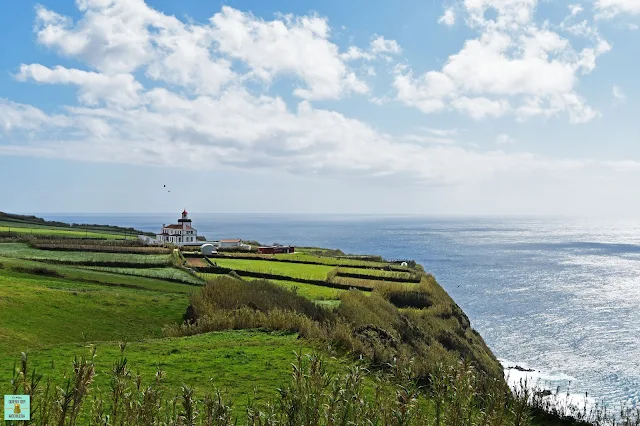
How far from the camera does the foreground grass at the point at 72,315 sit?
18.7 m

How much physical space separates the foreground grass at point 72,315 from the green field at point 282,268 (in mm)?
18961

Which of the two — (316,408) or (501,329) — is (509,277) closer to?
(501,329)

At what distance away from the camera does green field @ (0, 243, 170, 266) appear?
144 ft

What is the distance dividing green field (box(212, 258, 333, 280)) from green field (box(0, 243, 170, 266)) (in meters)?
7.03

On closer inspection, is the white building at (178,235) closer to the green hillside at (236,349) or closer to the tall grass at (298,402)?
the green hillside at (236,349)

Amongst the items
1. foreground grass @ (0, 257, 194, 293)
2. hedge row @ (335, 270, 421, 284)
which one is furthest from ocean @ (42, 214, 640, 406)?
foreground grass @ (0, 257, 194, 293)

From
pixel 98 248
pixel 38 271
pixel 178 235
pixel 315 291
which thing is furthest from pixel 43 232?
pixel 315 291

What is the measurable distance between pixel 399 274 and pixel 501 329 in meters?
16.3

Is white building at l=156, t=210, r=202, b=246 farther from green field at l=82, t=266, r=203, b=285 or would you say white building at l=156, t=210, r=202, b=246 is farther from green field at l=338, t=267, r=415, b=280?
green field at l=82, t=266, r=203, b=285

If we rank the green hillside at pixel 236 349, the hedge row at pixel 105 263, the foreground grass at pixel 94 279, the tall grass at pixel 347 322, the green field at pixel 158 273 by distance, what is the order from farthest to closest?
the hedge row at pixel 105 263 < the green field at pixel 158 273 < the foreground grass at pixel 94 279 < the tall grass at pixel 347 322 < the green hillside at pixel 236 349

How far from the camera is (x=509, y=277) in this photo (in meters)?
100

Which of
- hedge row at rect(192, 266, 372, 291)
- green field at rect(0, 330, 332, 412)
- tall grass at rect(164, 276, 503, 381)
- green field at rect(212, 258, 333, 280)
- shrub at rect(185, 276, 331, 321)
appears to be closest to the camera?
green field at rect(0, 330, 332, 412)

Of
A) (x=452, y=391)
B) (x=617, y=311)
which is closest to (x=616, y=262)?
(x=617, y=311)
